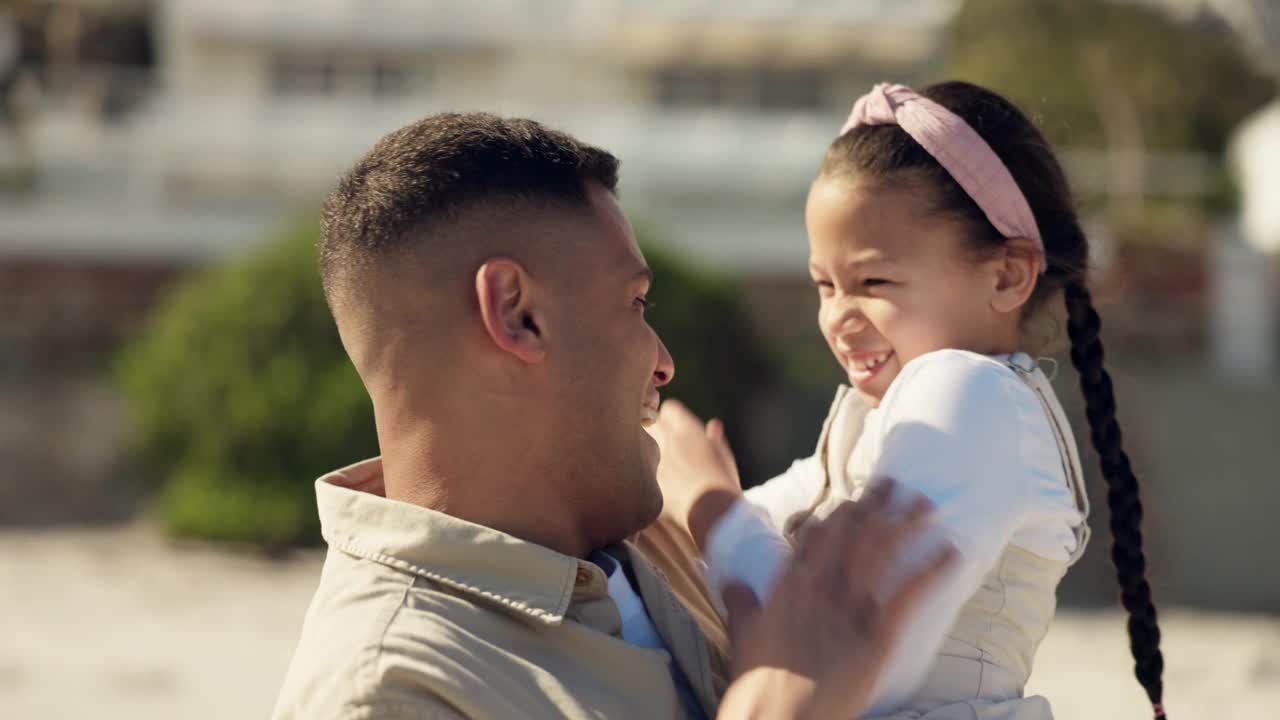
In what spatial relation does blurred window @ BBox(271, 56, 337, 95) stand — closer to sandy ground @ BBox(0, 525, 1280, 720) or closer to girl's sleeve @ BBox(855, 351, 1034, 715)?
sandy ground @ BBox(0, 525, 1280, 720)

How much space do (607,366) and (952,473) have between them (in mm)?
456

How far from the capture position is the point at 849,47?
18.0 meters

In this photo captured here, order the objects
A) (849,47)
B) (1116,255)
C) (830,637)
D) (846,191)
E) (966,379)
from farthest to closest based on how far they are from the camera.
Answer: (849,47)
(1116,255)
(846,191)
(966,379)
(830,637)

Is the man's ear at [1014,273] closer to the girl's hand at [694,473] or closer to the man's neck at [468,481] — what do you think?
the girl's hand at [694,473]

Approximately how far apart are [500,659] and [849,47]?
55.3 ft

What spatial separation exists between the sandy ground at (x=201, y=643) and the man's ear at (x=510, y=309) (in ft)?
15.9

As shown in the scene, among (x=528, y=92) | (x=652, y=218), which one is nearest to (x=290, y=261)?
(x=652, y=218)

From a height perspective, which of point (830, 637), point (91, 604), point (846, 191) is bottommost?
point (91, 604)

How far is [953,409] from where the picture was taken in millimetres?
1981

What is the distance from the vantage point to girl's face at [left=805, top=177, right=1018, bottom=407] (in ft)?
7.39

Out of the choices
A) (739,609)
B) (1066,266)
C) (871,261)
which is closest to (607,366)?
(739,609)

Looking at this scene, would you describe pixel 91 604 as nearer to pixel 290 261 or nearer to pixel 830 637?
pixel 290 261

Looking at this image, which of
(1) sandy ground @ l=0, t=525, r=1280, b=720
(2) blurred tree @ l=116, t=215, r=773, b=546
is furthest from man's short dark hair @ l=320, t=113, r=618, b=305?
(2) blurred tree @ l=116, t=215, r=773, b=546

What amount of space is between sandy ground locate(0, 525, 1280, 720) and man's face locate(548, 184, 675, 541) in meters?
4.74
